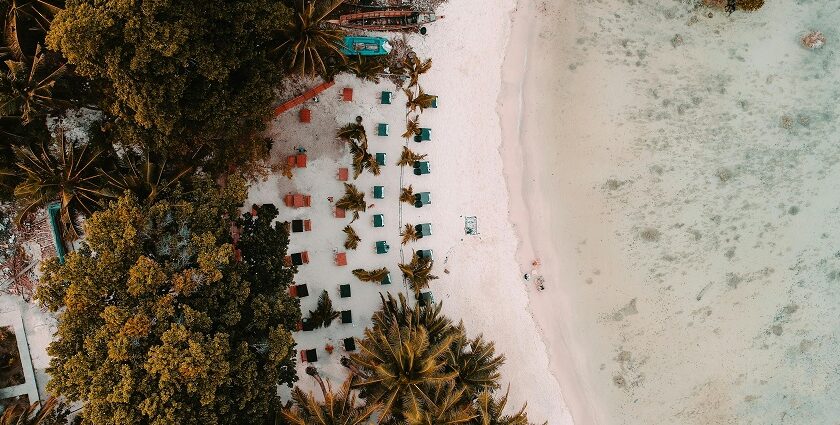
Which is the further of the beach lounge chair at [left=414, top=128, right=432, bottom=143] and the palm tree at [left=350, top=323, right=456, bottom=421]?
the beach lounge chair at [left=414, top=128, right=432, bottom=143]

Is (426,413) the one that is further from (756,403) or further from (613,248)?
(756,403)

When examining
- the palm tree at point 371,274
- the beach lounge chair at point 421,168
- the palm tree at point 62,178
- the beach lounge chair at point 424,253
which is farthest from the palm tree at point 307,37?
the beach lounge chair at point 424,253

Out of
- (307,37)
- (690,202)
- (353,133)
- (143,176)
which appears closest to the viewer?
(143,176)

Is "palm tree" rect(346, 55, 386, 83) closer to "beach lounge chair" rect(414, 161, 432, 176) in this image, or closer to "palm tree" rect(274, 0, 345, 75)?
"palm tree" rect(274, 0, 345, 75)

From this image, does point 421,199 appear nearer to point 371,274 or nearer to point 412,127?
point 412,127

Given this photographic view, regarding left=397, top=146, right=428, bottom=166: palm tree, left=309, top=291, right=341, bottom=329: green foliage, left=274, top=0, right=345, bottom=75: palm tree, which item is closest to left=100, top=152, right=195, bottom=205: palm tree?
left=274, top=0, right=345, bottom=75: palm tree

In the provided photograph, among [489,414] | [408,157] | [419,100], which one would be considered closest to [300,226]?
[408,157]
